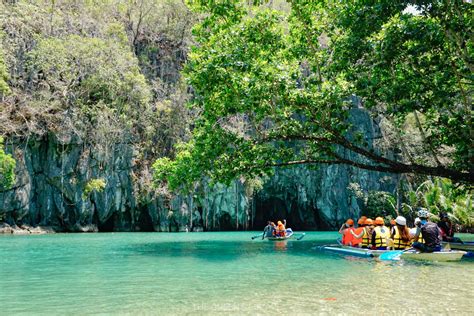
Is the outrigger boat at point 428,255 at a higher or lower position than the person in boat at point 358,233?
lower

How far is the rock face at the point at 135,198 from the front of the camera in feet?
92.2

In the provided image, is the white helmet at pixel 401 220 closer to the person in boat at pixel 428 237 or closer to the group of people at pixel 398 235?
the group of people at pixel 398 235

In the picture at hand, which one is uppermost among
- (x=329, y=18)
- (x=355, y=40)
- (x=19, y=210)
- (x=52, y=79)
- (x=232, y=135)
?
(x=52, y=79)

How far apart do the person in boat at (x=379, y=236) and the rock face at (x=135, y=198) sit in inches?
579

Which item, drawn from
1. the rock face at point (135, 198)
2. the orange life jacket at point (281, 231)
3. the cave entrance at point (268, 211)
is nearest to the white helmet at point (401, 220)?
the orange life jacket at point (281, 231)

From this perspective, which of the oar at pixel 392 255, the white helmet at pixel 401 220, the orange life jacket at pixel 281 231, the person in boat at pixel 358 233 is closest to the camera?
the oar at pixel 392 255

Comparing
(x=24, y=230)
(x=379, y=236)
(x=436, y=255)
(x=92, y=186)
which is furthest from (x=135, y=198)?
(x=436, y=255)

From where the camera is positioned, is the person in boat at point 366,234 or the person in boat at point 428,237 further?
the person in boat at point 366,234

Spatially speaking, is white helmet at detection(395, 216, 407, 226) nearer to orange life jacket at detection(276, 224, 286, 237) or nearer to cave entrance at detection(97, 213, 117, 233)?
orange life jacket at detection(276, 224, 286, 237)

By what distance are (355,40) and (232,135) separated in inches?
187

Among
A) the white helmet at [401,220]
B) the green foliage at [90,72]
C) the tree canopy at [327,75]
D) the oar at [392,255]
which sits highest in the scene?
the green foliage at [90,72]

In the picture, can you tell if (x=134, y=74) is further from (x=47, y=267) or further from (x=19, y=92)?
(x=47, y=267)

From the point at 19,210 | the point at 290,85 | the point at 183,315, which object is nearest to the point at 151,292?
the point at 183,315

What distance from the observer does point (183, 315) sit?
5.38 m
